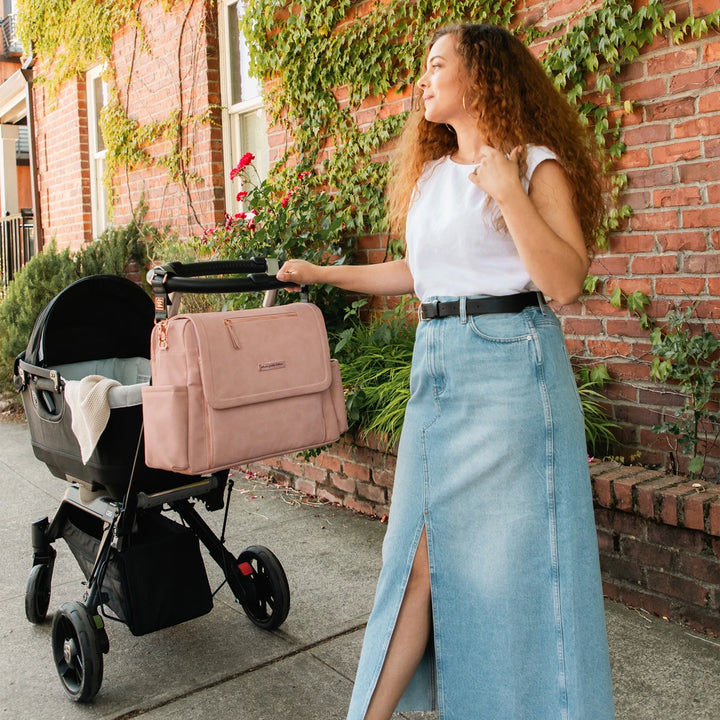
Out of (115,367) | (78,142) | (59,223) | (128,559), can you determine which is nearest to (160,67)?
(78,142)

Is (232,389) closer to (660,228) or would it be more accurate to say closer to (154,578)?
(154,578)

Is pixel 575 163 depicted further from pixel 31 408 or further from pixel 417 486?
pixel 31 408

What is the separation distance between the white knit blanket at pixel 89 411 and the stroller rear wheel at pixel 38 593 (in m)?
0.84

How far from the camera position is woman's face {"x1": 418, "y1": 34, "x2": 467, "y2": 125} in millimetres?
2006

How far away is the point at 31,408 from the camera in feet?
9.58

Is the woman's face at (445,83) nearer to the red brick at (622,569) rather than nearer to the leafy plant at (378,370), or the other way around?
the red brick at (622,569)

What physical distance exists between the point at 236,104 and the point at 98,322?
148 inches

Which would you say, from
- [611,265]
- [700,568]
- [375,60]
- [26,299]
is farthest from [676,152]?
[26,299]

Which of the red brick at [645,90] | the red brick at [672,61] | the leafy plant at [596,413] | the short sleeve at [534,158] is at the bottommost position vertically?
the leafy plant at [596,413]

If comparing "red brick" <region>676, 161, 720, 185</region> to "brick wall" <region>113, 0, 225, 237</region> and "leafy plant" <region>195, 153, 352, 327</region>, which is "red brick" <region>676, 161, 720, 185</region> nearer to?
"leafy plant" <region>195, 153, 352, 327</region>

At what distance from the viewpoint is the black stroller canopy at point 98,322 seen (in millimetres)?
3154

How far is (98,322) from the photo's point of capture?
3369 mm

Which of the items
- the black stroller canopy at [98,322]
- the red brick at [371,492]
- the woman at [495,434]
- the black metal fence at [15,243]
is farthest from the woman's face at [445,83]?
the black metal fence at [15,243]

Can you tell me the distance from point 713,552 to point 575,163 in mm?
1641
